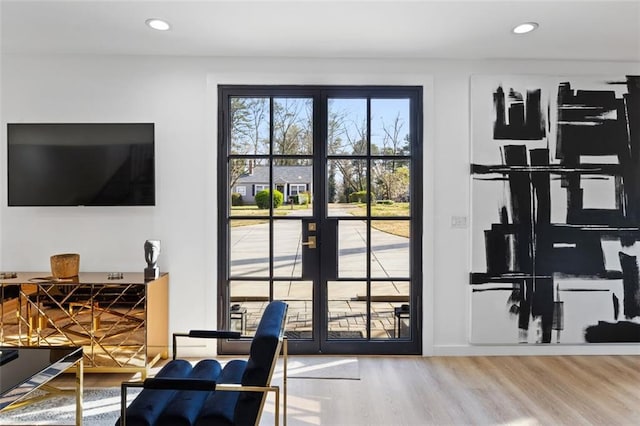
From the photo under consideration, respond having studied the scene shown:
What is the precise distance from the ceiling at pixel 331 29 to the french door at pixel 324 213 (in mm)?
434

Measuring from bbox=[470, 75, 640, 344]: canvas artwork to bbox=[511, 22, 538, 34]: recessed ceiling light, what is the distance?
554 mm

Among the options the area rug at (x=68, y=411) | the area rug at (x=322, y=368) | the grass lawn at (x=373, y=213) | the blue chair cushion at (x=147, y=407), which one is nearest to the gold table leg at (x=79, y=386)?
the blue chair cushion at (x=147, y=407)

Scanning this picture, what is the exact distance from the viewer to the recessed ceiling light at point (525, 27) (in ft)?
9.15

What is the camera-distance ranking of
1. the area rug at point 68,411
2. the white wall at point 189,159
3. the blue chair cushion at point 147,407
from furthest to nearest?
the white wall at point 189,159 < the area rug at point 68,411 < the blue chair cushion at point 147,407

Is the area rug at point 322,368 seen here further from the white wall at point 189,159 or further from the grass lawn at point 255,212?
the grass lawn at point 255,212

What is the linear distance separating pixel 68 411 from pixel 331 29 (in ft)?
9.97

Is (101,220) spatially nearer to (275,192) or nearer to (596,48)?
(275,192)

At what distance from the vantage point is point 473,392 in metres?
2.81

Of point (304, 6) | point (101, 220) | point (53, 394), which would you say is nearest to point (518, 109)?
point (304, 6)

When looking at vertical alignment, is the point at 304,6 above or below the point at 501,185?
above

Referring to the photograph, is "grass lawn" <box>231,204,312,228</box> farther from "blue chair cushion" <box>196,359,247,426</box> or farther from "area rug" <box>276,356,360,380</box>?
"blue chair cushion" <box>196,359,247,426</box>

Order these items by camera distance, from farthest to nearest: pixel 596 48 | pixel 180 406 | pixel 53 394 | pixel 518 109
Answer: pixel 518 109 < pixel 596 48 < pixel 53 394 < pixel 180 406

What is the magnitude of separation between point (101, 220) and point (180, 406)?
2.20m

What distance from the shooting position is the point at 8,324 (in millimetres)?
2908
